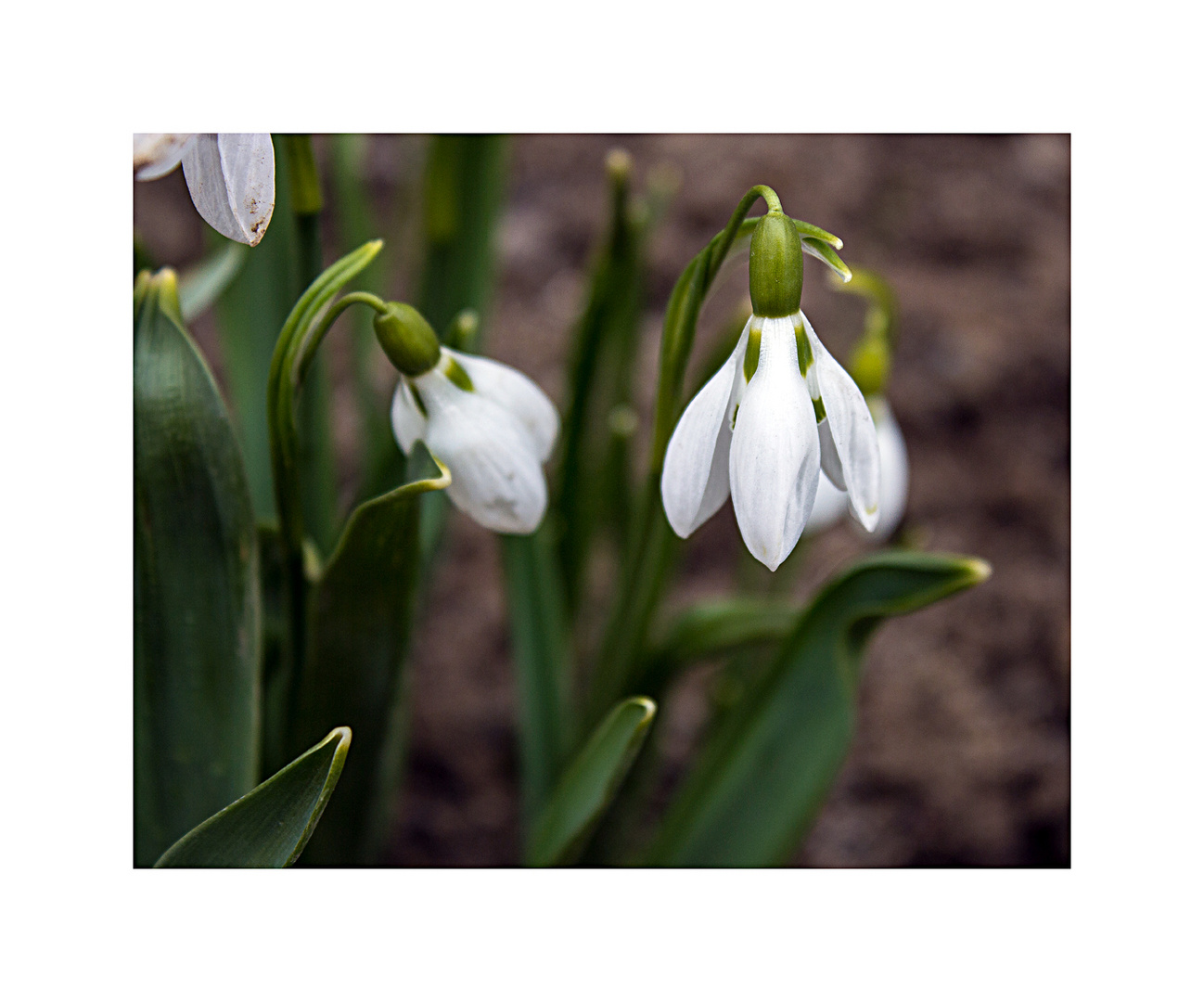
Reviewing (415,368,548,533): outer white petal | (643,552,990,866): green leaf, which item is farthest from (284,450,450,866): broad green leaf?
(643,552,990,866): green leaf

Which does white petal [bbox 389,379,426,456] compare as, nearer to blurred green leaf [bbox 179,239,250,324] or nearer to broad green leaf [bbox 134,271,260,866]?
broad green leaf [bbox 134,271,260,866]

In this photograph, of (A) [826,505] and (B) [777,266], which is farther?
(A) [826,505]

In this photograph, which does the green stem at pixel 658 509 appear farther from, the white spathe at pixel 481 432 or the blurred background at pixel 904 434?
the blurred background at pixel 904 434

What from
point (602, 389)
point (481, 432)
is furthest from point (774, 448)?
point (602, 389)

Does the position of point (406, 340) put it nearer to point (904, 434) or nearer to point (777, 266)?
point (777, 266)

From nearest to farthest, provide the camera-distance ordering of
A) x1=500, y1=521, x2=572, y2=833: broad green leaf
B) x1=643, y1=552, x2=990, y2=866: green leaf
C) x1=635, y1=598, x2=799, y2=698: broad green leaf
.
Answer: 1. x1=643, y1=552, x2=990, y2=866: green leaf
2. x1=635, y1=598, x2=799, y2=698: broad green leaf
3. x1=500, y1=521, x2=572, y2=833: broad green leaf

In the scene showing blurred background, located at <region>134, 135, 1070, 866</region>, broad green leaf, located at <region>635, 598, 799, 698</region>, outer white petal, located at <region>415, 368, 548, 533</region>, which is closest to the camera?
outer white petal, located at <region>415, 368, 548, 533</region>
